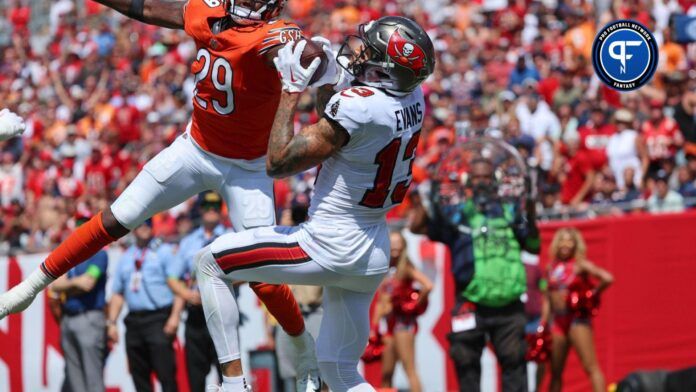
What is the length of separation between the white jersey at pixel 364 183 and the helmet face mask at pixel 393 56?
9 cm

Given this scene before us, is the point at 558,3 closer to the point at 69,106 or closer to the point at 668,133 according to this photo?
the point at 668,133

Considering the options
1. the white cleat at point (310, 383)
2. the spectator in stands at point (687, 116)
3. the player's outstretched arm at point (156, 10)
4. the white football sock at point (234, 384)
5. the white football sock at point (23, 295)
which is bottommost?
the white football sock at point (234, 384)

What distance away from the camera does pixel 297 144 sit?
5637mm

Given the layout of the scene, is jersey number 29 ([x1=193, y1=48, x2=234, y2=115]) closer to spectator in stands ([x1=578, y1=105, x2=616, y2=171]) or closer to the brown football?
the brown football

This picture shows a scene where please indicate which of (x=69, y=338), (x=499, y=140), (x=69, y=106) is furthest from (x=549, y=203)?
(x=69, y=106)

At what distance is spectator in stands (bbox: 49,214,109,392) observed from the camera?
32.2 ft

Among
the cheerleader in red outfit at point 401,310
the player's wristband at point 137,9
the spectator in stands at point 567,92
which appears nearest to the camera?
the player's wristband at point 137,9

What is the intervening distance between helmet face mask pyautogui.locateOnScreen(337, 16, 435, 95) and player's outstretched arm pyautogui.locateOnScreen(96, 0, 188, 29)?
1.32 m

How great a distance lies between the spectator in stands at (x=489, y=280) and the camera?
8.75 metres

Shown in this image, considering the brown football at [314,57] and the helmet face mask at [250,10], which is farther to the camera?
the helmet face mask at [250,10]

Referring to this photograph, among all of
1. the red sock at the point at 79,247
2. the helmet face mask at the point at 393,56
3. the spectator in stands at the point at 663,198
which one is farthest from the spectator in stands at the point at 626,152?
the red sock at the point at 79,247

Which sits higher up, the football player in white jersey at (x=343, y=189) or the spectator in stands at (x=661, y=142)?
the spectator in stands at (x=661, y=142)

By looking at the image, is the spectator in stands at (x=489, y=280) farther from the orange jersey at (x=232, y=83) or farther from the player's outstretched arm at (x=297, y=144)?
the player's outstretched arm at (x=297, y=144)

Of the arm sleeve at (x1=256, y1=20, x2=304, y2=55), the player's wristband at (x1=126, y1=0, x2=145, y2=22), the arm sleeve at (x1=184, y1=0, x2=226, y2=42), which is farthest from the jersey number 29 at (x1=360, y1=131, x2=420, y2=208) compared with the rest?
the player's wristband at (x1=126, y1=0, x2=145, y2=22)
